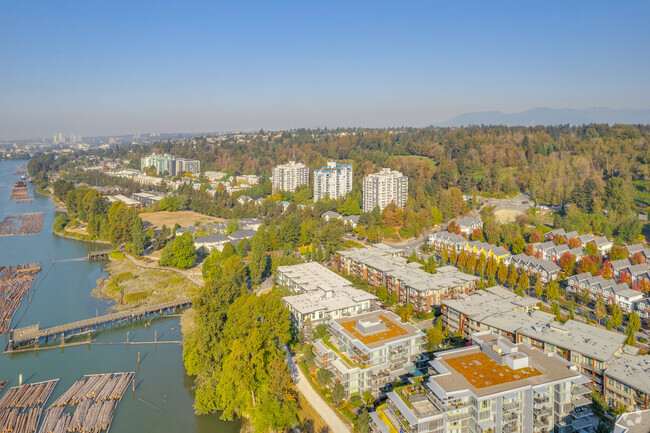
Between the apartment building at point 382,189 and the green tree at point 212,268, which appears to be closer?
the green tree at point 212,268

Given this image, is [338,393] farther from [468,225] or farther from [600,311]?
[468,225]

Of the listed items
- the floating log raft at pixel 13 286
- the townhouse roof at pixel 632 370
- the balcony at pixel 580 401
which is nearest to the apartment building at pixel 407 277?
the townhouse roof at pixel 632 370

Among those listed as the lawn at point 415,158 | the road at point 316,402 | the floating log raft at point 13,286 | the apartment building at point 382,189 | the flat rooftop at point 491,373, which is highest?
the lawn at point 415,158

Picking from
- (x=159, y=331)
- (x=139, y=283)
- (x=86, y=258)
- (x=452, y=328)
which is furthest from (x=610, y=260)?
(x=86, y=258)

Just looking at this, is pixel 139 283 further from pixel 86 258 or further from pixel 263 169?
pixel 263 169

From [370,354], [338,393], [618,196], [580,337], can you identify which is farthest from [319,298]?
[618,196]

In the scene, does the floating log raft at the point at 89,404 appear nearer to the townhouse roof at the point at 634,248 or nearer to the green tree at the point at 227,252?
the green tree at the point at 227,252
